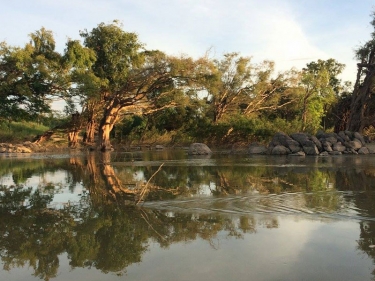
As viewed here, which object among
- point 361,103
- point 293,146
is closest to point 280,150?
point 293,146

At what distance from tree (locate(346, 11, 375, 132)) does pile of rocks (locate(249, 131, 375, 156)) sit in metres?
3.52

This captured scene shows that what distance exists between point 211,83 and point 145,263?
26.7 meters

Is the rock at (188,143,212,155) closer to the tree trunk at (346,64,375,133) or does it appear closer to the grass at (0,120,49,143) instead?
the tree trunk at (346,64,375,133)

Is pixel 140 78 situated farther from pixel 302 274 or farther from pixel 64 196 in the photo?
pixel 302 274

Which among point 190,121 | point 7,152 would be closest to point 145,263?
point 7,152

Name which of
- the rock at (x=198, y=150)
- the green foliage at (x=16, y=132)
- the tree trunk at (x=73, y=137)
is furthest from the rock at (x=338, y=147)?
the green foliage at (x=16, y=132)

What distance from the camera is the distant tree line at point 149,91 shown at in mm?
28750

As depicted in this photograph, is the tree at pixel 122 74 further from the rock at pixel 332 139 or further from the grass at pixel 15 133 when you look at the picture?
the rock at pixel 332 139

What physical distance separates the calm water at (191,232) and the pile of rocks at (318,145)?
13055mm

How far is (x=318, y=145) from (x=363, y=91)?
7.26 m

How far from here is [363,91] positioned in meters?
27.9

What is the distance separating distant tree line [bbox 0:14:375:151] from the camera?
1132 inches

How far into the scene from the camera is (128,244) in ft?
17.3

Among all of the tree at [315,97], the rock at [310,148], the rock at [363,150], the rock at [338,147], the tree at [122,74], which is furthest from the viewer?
the tree at [315,97]
